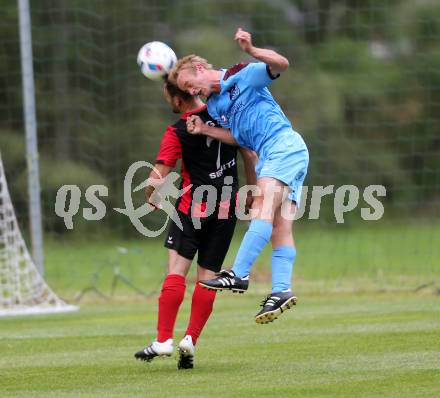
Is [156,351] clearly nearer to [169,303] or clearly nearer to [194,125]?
[169,303]

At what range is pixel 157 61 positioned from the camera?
6914 mm

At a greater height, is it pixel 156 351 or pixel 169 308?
pixel 169 308

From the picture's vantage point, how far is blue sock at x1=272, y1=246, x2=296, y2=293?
6.47m

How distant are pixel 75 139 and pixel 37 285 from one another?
6.14 metres

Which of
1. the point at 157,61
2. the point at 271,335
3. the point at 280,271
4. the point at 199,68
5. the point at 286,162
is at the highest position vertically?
the point at 157,61

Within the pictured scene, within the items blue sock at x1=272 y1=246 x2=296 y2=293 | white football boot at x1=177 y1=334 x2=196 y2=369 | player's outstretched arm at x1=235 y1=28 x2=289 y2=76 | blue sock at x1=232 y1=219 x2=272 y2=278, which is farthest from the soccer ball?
white football boot at x1=177 y1=334 x2=196 y2=369

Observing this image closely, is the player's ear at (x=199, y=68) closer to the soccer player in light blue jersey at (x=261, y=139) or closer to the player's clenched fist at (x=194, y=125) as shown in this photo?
the soccer player in light blue jersey at (x=261, y=139)

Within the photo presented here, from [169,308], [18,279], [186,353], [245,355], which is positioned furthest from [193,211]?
[18,279]

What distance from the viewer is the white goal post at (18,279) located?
11703 mm

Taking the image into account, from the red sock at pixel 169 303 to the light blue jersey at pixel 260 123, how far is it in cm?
90

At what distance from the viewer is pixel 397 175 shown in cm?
1533

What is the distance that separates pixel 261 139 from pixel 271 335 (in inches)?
95.2

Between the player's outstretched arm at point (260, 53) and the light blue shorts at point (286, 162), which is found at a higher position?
the player's outstretched arm at point (260, 53)

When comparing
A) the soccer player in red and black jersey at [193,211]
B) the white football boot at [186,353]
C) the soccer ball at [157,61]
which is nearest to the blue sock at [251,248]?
the soccer player in red and black jersey at [193,211]
